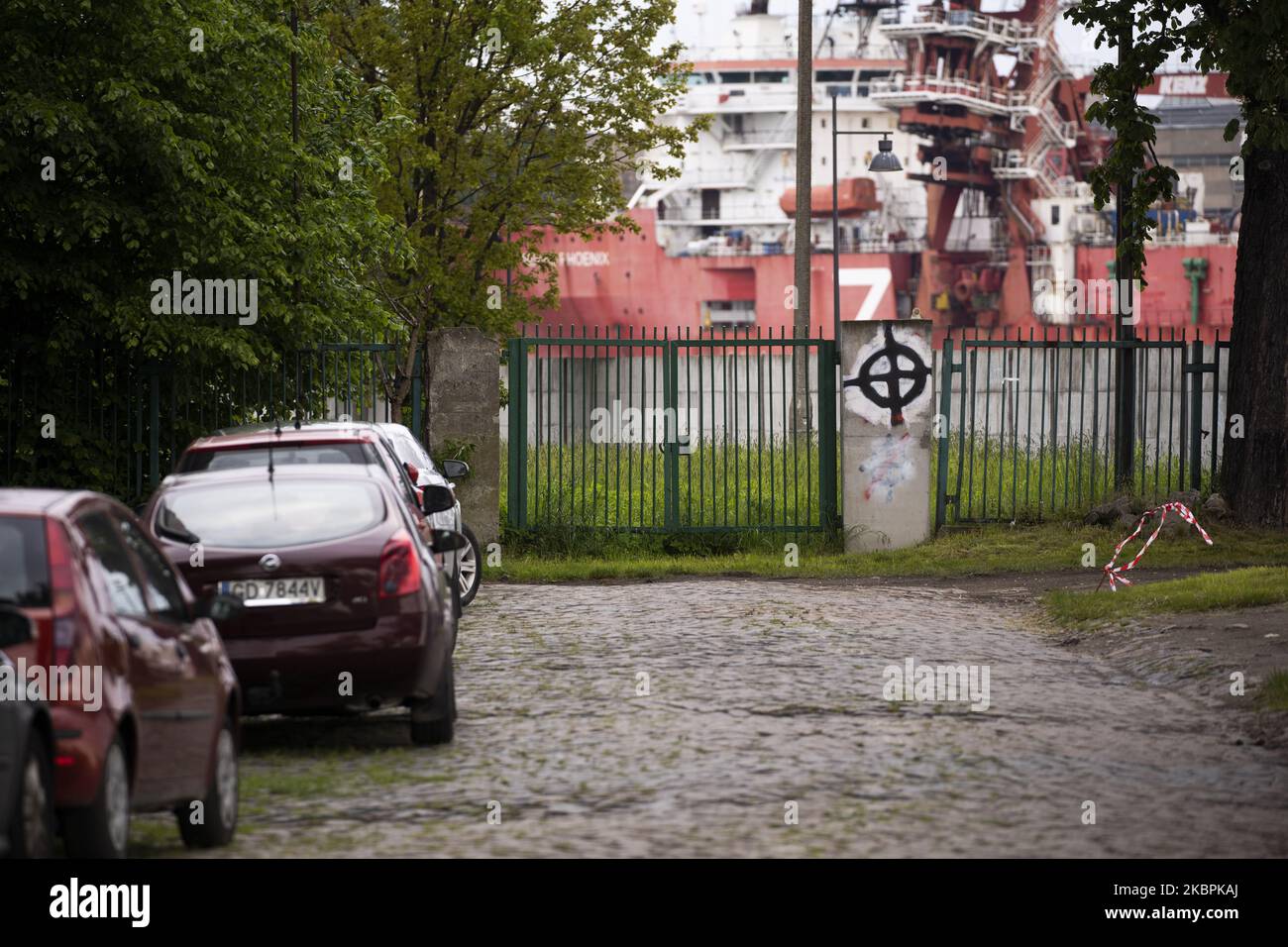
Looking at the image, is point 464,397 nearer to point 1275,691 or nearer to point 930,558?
point 930,558

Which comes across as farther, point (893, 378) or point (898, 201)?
point (898, 201)

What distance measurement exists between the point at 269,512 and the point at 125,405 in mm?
10187

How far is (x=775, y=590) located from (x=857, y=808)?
9.70 m

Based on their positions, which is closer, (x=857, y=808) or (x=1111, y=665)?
(x=857, y=808)

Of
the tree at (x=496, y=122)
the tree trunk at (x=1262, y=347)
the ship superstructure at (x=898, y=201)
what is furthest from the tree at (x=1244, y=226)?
the ship superstructure at (x=898, y=201)

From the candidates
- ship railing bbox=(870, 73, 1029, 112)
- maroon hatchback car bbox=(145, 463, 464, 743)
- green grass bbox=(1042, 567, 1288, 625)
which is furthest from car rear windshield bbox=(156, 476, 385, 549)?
ship railing bbox=(870, 73, 1029, 112)

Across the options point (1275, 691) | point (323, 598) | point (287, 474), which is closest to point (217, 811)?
point (323, 598)

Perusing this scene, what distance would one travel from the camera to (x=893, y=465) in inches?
818

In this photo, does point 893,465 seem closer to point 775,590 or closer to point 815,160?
point 775,590

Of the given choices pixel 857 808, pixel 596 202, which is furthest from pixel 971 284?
pixel 857 808

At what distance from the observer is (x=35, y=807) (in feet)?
18.0

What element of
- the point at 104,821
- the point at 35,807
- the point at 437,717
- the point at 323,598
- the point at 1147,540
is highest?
the point at 323,598

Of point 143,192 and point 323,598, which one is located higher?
point 143,192

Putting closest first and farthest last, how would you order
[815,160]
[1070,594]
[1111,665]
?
[1111,665], [1070,594], [815,160]
